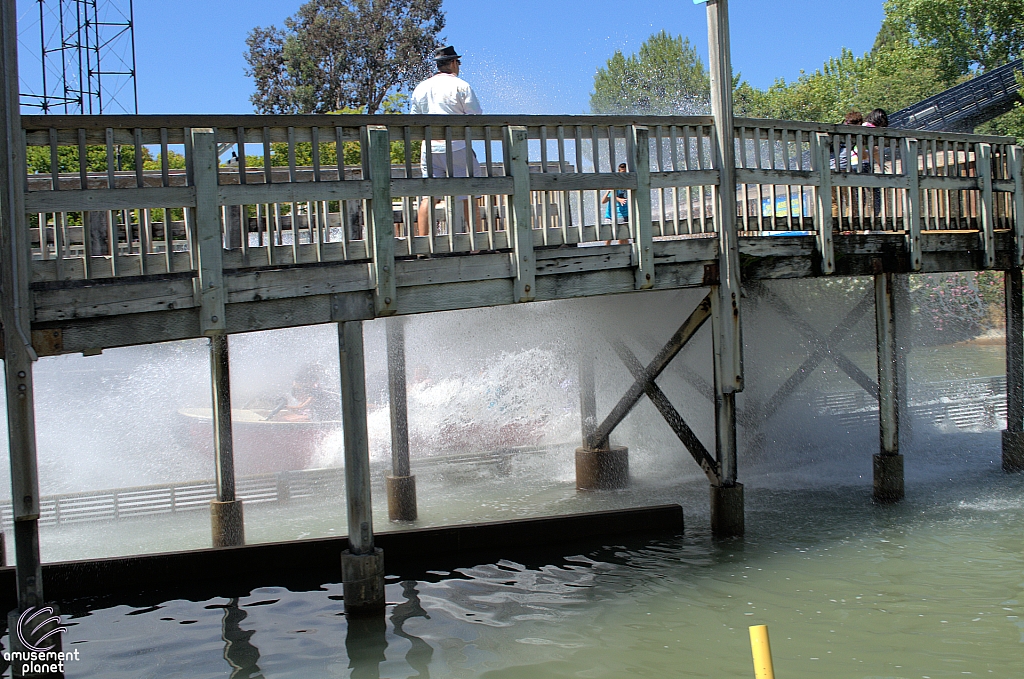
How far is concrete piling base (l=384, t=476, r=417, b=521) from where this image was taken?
10.5 meters

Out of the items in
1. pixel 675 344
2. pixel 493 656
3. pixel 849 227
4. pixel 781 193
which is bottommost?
pixel 493 656

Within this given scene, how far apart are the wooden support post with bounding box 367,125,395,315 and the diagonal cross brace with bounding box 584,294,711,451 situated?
10.3ft

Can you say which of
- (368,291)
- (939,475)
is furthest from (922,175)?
(368,291)

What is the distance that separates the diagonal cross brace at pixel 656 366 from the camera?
8.85 metres

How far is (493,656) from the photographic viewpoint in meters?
6.47

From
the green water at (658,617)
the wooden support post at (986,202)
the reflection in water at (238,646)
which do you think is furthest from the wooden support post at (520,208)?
the wooden support post at (986,202)

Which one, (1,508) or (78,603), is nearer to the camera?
(78,603)

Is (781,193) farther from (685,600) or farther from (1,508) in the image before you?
(1,508)

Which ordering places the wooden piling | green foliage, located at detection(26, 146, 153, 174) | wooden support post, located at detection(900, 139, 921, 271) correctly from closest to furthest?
wooden support post, located at detection(900, 139, 921, 271) → the wooden piling → green foliage, located at detection(26, 146, 153, 174)

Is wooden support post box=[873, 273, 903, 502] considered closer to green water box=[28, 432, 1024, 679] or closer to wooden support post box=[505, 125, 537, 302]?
green water box=[28, 432, 1024, 679]

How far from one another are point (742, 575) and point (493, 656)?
2.40m

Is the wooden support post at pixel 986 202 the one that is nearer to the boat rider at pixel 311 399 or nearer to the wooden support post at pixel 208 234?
the wooden support post at pixel 208 234

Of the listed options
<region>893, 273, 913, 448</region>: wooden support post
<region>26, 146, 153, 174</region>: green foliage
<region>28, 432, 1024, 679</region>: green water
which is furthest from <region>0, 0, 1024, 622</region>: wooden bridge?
<region>26, 146, 153, 174</region>: green foliage

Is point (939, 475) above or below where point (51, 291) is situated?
below
